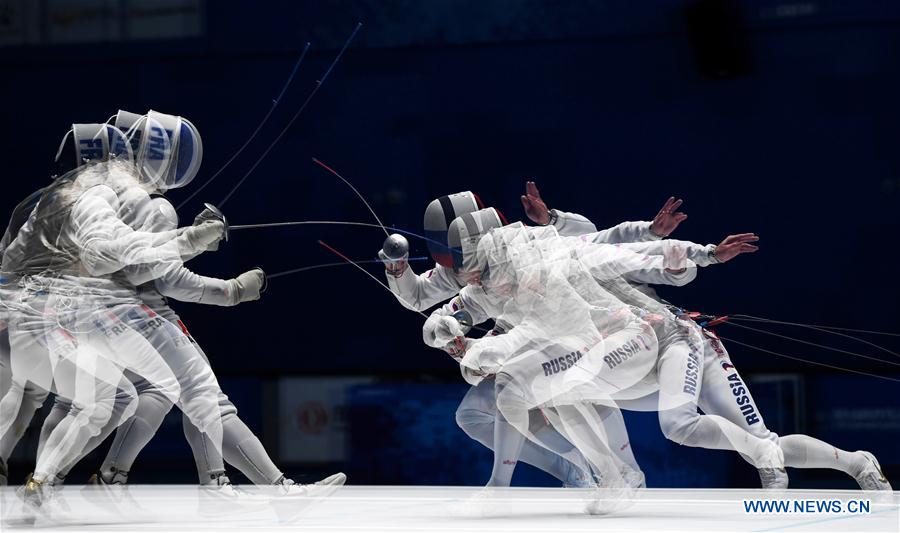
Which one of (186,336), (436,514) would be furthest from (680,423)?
(186,336)

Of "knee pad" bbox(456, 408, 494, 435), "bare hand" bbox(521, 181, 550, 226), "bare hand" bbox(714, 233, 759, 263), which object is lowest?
"knee pad" bbox(456, 408, 494, 435)

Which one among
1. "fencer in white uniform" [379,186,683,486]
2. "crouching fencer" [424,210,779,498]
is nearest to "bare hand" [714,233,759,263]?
"crouching fencer" [424,210,779,498]

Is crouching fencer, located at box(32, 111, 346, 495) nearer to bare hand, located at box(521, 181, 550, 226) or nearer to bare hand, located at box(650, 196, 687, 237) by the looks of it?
bare hand, located at box(521, 181, 550, 226)

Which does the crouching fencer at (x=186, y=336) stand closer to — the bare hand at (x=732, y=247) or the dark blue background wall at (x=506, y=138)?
the bare hand at (x=732, y=247)

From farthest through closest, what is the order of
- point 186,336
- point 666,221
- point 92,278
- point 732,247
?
1. point 666,221
2. point 186,336
3. point 92,278
4. point 732,247

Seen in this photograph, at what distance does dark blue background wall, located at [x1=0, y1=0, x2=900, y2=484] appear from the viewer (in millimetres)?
6570

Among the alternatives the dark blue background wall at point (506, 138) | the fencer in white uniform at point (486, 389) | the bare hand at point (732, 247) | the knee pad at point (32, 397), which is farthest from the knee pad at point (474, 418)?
the dark blue background wall at point (506, 138)

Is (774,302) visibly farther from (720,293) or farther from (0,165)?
(0,165)

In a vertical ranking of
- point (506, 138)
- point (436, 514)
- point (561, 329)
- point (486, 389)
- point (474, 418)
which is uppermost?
point (506, 138)

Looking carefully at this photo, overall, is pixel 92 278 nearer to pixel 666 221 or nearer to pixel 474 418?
pixel 474 418

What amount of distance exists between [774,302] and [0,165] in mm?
4767

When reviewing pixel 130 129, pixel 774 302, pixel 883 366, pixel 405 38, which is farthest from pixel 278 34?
pixel 883 366

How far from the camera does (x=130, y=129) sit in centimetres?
437

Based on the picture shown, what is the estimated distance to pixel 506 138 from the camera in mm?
6832
